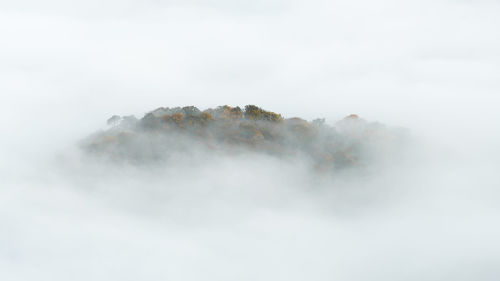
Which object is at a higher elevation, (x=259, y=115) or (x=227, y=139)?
(x=259, y=115)

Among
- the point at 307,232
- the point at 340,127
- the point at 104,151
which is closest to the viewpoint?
the point at 307,232

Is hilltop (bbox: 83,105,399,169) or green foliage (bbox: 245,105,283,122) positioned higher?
green foliage (bbox: 245,105,283,122)

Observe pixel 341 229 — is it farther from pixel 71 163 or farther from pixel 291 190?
pixel 71 163

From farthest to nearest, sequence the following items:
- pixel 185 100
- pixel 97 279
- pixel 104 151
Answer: pixel 185 100, pixel 104 151, pixel 97 279

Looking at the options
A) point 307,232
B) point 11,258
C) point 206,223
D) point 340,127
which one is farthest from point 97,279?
point 340,127

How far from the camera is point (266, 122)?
49062 millimetres

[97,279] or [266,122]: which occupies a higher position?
[266,122]

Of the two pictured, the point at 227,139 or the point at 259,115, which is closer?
the point at 227,139

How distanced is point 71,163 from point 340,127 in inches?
815

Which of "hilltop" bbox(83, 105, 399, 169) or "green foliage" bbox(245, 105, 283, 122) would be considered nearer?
"hilltop" bbox(83, 105, 399, 169)

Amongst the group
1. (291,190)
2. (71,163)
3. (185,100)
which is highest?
(185,100)

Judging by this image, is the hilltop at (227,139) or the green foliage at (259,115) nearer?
the hilltop at (227,139)

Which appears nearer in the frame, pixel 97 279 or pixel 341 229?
pixel 97 279

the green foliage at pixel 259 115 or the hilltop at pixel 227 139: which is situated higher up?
the green foliage at pixel 259 115
